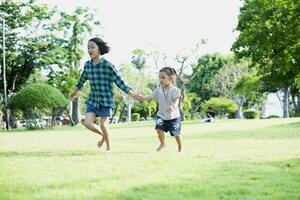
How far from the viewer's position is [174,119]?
8.26 metres

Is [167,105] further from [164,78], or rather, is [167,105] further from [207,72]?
[207,72]

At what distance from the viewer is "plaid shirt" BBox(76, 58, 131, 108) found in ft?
26.2

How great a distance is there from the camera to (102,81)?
26.2ft

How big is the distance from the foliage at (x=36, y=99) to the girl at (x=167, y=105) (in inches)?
685

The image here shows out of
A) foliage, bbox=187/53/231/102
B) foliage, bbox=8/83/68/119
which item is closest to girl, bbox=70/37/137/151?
foliage, bbox=8/83/68/119

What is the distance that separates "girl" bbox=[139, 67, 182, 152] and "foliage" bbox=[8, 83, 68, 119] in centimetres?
1741

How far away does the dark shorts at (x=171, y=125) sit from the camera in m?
8.14

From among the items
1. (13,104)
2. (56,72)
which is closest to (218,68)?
(56,72)

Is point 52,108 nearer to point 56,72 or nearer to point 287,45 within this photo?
point 56,72

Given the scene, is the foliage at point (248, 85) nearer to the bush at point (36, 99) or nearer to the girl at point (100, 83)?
the bush at point (36, 99)

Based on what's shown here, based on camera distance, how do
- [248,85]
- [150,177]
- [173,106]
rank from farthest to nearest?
[248,85]
[173,106]
[150,177]

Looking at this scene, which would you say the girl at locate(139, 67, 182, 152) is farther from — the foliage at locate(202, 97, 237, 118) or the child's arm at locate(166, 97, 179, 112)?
the foliage at locate(202, 97, 237, 118)

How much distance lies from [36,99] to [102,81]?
17.6 m

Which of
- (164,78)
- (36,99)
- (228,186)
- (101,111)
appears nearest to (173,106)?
(164,78)
